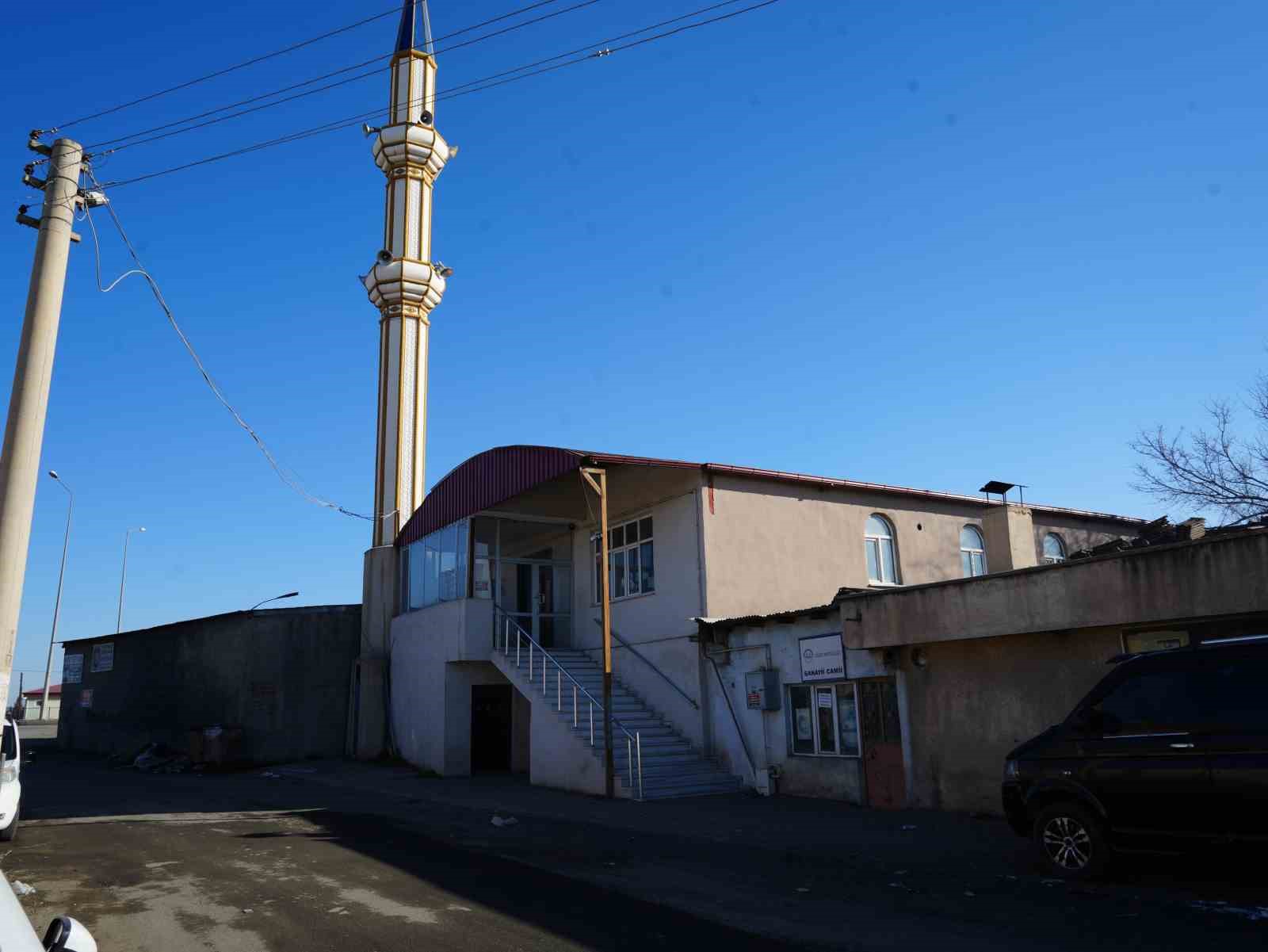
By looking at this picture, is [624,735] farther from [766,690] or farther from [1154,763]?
[1154,763]

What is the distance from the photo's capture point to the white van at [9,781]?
11.1 m

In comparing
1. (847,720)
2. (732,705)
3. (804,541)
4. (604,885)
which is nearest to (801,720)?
(847,720)

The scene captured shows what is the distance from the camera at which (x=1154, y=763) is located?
829 cm

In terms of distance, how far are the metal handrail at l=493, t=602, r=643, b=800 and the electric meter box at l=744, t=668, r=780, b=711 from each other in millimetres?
2288

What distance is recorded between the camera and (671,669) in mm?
19375

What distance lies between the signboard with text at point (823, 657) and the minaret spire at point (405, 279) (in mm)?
15731

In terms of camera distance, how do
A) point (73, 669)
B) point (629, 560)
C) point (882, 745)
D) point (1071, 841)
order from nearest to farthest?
point (1071, 841) → point (882, 745) → point (629, 560) → point (73, 669)

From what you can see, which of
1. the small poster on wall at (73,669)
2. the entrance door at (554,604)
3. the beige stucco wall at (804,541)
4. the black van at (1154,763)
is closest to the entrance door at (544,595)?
the entrance door at (554,604)

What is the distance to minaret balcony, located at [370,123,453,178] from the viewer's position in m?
33.0

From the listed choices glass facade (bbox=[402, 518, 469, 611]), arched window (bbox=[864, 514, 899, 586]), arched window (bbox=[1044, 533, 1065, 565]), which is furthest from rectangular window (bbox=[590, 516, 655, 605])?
arched window (bbox=[1044, 533, 1065, 565])

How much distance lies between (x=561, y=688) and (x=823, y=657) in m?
6.26

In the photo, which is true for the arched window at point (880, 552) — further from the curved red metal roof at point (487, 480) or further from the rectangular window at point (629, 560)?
the curved red metal roof at point (487, 480)

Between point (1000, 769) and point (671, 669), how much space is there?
7.83 meters

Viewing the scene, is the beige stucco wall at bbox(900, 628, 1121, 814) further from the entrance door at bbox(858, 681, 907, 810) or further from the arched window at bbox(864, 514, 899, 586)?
the arched window at bbox(864, 514, 899, 586)
